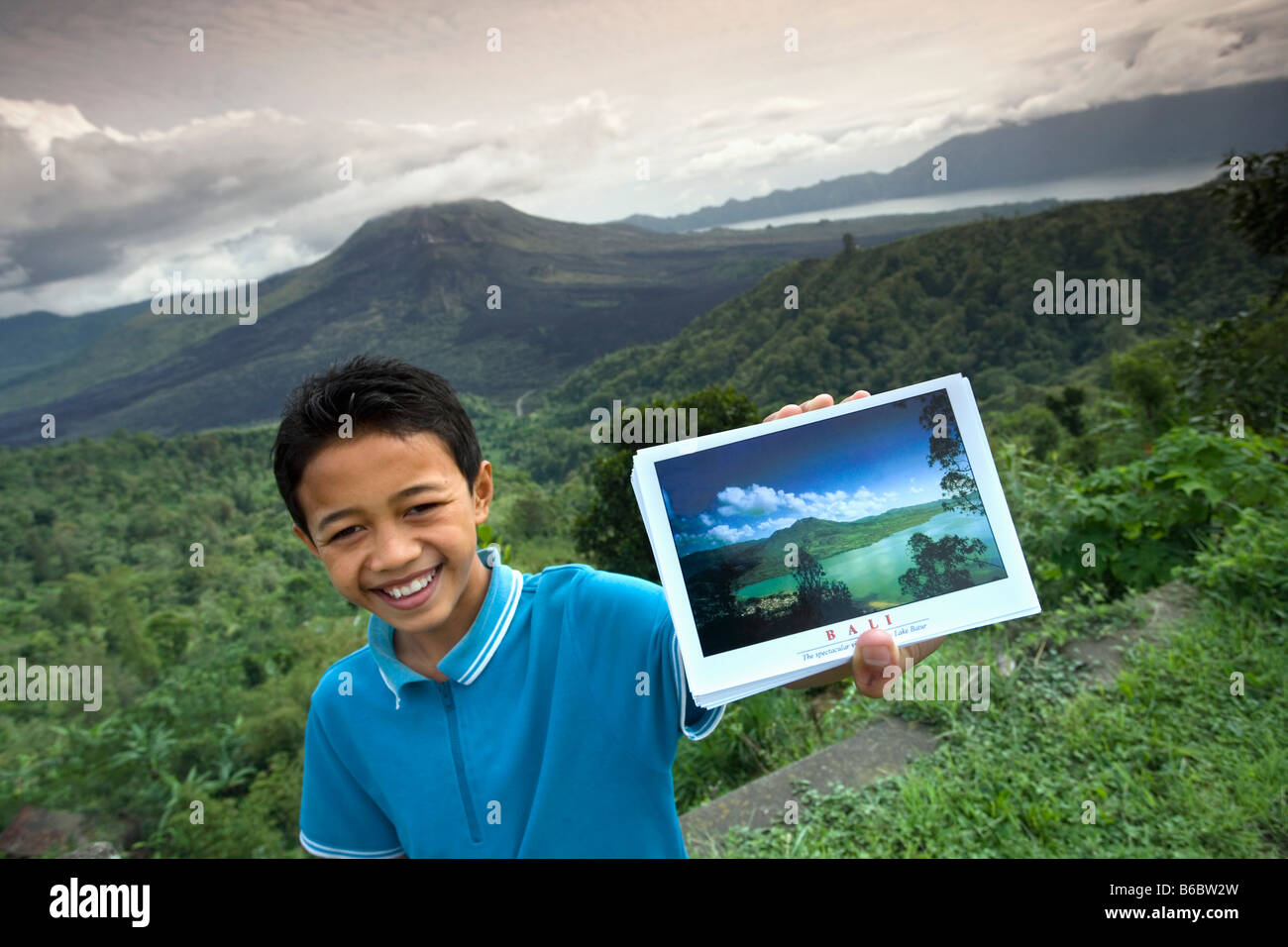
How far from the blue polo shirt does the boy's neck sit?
0.03 m

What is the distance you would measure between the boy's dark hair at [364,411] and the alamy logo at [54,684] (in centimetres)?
957

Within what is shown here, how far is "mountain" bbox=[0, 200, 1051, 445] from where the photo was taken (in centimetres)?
2016

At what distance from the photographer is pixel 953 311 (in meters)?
16.0

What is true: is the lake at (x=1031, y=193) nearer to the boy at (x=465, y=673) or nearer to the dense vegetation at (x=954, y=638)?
the dense vegetation at (x=954, y=638)

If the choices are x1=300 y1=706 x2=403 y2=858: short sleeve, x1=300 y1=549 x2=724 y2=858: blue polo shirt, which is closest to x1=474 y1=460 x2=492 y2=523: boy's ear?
x1=300 y1=549 x2=724 y2=858: blue polo shirt

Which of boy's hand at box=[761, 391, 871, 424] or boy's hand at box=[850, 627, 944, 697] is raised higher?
boy's hand at box=[761, 391, 871, 424]

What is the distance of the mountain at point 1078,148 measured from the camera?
12.2 meters

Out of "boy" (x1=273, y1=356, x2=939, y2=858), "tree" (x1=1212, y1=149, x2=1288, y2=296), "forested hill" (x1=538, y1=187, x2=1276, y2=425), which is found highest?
"forested hill" (x1=538, y1=187, x2=1276, y2=425)

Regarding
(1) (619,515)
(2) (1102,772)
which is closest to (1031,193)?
(1) (619,515)

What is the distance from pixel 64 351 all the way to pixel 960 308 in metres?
21.5

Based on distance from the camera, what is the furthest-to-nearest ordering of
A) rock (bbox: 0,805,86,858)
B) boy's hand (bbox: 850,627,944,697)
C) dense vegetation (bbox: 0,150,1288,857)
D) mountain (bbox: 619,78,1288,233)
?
mountain (bbox: 619,78,1288,233), rock (bbox: 0,805,86,858), dense vegetation (bbox: 0,150,1288,857), boy's hand (bbox: 850,627,944,697)

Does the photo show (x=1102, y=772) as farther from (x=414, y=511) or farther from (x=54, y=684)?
(x=54, y=684)

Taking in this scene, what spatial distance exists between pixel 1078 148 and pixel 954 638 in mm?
17433

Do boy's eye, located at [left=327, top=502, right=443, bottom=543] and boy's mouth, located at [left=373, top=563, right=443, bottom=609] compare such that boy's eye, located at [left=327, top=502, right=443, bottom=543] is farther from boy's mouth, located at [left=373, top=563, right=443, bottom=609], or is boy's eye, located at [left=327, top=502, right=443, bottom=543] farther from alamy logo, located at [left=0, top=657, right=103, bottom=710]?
alamy logo, located at [left=0, top=657, right=103, bottom=710]
